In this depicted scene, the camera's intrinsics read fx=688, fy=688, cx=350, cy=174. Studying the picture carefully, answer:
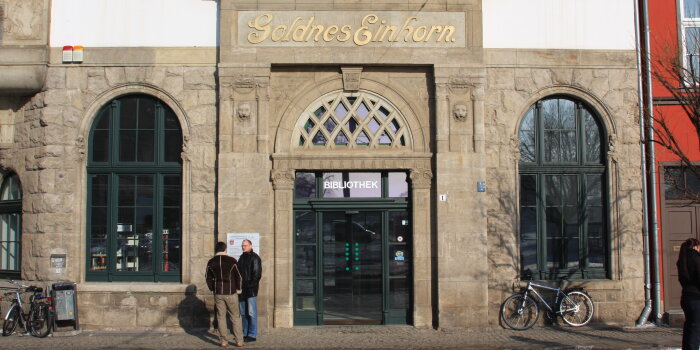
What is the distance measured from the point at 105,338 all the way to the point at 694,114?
34.3 feet

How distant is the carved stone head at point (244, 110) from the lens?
13.0 metres

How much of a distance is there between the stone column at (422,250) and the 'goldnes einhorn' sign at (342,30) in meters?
2.57

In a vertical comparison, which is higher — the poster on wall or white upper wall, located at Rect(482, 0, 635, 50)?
white upper wall, located at Rect(482, 0, 635, 50)

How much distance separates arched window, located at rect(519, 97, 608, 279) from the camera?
44.6ft

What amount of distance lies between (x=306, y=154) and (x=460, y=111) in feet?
9.99

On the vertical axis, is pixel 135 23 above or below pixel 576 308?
above

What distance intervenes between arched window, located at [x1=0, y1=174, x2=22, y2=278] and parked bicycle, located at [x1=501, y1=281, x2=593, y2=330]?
32.1ft

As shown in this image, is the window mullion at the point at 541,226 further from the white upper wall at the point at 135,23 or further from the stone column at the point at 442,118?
the white upper wall at the point at 135,23

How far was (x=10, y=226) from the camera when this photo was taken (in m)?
14.2

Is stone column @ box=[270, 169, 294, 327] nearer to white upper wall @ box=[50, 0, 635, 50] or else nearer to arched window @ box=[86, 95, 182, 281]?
arched window @ box=[86, 95, 182, 281]

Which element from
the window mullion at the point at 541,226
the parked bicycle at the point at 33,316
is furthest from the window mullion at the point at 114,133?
the window mullion at the point at 541,226

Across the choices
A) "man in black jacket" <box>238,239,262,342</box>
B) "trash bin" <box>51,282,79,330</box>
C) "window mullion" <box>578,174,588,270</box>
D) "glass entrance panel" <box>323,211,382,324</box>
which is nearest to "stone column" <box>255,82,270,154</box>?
"glass entrance panel" <box>323,211,382,324</box>

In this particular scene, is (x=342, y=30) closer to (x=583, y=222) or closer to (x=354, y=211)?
(x=354, y=211)

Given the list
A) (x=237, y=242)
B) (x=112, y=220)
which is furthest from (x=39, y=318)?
(x=237, y=242)
